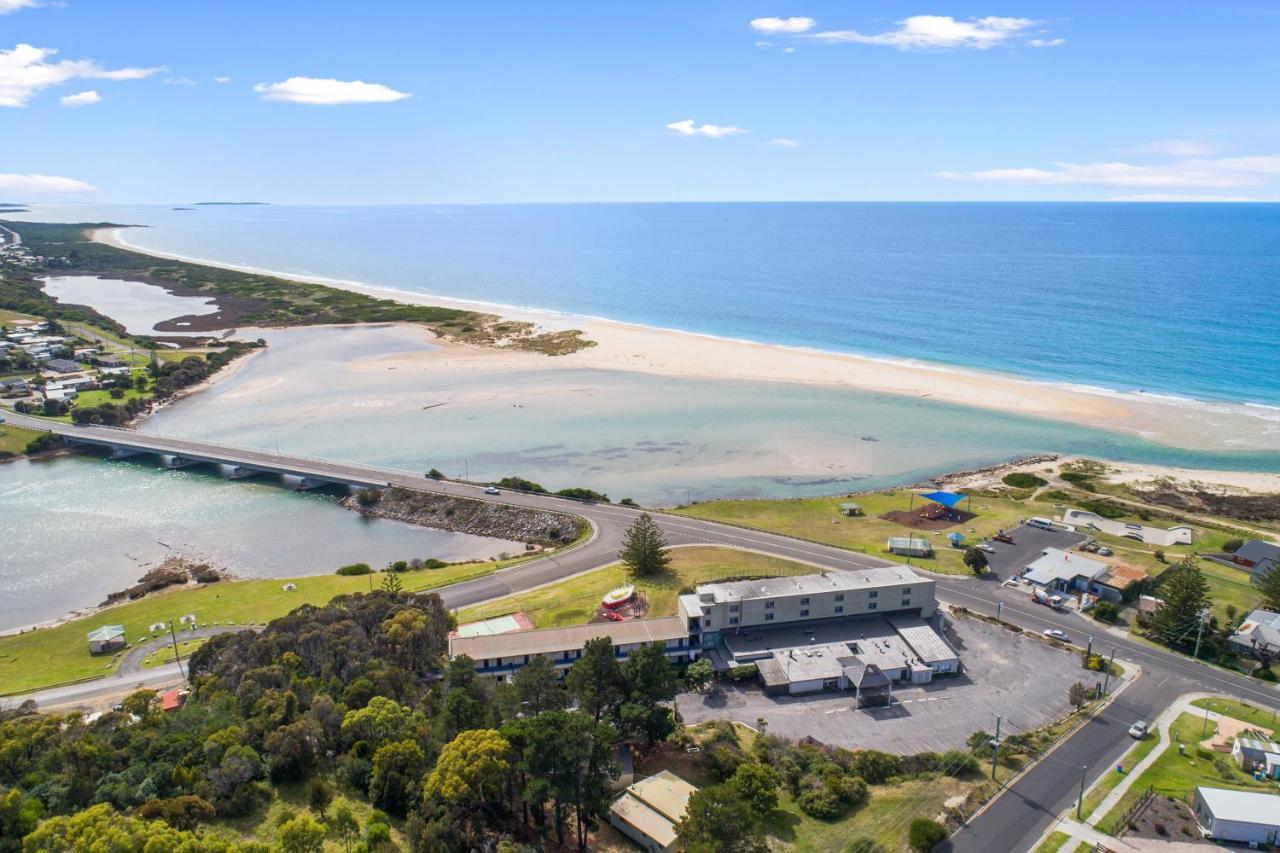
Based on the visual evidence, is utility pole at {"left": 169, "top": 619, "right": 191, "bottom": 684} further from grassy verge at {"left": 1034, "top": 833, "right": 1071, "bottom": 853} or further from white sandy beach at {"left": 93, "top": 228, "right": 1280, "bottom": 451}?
white sandy beach at {"left": 93, "top": 228, "right": 1280, "bottom": 451}

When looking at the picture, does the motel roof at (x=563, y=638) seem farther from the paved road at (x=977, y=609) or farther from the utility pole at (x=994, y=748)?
the utility pole at (x=994, y=748)

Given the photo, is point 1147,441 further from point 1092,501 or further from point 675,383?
point 675,383

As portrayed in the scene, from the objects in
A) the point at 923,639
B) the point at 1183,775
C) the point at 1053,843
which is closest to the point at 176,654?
the point at 923,639

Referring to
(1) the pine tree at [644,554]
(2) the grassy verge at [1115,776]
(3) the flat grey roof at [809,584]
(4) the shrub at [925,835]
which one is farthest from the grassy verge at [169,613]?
(2) the grassy verge at [1115,776]

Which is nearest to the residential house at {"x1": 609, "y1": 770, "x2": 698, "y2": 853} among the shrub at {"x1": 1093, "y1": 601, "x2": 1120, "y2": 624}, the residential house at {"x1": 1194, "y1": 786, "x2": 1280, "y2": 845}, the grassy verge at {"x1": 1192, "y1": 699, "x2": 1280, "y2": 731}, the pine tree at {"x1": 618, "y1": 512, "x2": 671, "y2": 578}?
the residential house at {"x1": 1194, "y1": 786, "x2": 1280, "y2": 845}

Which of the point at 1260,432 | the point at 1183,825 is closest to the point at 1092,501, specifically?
the point at 1260,432
